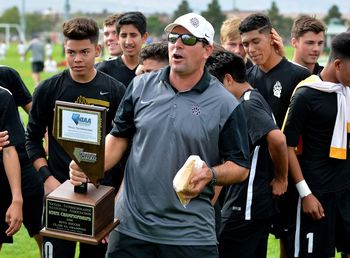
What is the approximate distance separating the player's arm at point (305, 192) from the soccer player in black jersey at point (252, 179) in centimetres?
15

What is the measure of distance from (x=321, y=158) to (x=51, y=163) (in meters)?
2.03

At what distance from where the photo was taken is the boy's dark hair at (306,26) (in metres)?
6.29

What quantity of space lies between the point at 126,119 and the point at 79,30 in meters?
1.27

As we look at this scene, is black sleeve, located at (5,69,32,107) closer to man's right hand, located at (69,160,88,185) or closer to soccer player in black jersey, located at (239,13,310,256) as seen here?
soccer player in black jersey, located at (239,13,310,256)

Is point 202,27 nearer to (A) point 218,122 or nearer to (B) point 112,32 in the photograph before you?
(A) point 218,122

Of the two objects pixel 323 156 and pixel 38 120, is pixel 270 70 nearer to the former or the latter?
pixel 323 156

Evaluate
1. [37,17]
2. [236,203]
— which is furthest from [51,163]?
[37,17]

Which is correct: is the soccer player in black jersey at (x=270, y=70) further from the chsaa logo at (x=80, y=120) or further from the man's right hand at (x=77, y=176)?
the chsaa logo at (x=80, y=120)

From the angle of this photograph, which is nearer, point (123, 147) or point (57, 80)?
point (123, 147)

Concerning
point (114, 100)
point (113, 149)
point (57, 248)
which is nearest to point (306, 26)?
point (114, 100)

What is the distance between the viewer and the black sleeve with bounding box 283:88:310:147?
4.93 metres

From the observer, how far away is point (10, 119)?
488 centimetres

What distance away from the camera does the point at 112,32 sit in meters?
7.43

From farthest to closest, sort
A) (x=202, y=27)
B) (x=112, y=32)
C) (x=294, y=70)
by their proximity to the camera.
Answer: (x=112, y=32)
(x=294, y=70)
(x=202, y=27)
